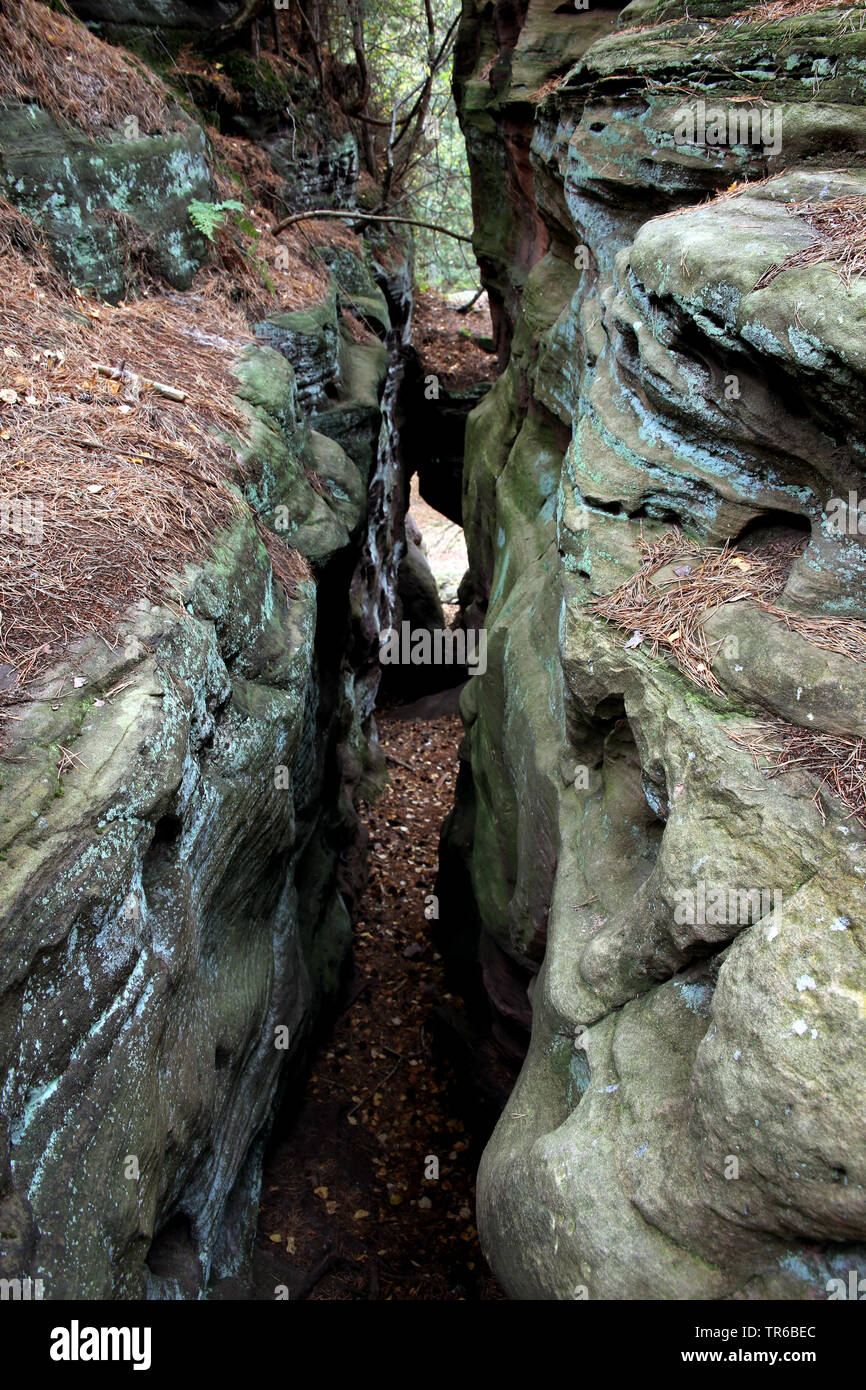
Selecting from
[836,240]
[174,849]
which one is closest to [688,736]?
[836,240]

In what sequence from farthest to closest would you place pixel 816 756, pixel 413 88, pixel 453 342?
pixel 453 342
pixel 413 88
pixel 816 756

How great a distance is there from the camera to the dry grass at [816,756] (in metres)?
3.07

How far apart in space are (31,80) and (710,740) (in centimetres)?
677

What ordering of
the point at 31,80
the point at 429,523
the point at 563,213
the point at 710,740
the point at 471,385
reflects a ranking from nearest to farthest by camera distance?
1. the point at 710,740
2. the point at 31,80
3. the point at 563,213
4. the point at 471,385
5. the point at 429,523

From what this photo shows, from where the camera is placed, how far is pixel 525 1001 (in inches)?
260

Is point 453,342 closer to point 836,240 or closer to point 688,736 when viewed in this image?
point 836,240

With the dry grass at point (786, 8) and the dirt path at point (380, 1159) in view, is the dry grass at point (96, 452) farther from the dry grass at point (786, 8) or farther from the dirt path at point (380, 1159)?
the dirt path at point (380, 1159)

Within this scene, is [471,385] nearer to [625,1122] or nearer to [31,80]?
[31,80]

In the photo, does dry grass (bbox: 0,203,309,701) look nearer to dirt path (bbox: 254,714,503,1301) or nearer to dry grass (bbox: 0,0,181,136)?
dry grass (bbox: 0,0,181,136)

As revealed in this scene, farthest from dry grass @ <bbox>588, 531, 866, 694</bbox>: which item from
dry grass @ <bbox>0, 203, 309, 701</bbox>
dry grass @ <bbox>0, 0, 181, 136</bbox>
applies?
dry grass @ <bbox>0, 0, 181, 136</bbox>

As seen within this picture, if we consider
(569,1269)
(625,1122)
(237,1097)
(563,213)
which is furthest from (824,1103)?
(563,213)

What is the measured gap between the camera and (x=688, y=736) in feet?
11.6

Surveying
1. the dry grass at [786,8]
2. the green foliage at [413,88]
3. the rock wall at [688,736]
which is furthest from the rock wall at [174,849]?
the green foliage at [413,88]

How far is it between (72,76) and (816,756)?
23.9 ft
